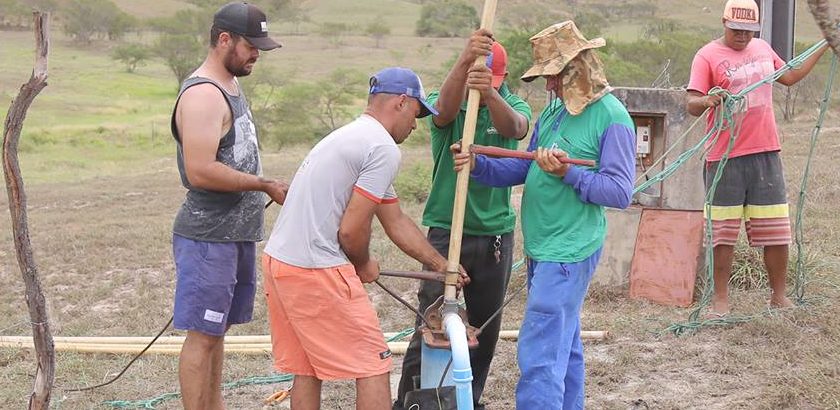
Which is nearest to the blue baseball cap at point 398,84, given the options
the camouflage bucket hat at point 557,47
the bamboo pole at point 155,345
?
the camouflage bucket hat at point 557,47

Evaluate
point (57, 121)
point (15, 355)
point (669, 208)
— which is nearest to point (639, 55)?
point (57, 121)

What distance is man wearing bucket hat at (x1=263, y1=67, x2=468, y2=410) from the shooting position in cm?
378

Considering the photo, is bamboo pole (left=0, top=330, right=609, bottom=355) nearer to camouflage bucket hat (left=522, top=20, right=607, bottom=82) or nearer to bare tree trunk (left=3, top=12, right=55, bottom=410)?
bare tree trunk (left=3, top=12, right=55, bottom=410)

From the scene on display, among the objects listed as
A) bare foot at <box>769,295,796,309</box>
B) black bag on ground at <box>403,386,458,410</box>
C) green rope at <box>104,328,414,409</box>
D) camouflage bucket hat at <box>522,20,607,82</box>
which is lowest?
green rope at <box>104,328,414,409</box>

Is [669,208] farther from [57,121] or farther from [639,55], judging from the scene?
[57,121]

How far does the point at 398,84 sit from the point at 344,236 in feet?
2.01

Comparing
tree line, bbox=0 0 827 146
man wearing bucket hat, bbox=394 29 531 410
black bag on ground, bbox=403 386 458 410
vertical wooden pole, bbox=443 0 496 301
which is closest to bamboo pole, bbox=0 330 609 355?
man wearing bucket hat, bbox=394 29 531 410

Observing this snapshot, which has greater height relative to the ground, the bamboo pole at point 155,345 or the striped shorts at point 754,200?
the striped shorts at point 754,200

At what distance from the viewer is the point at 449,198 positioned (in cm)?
453

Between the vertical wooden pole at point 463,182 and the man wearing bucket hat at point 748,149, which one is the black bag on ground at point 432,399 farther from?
the man wearing bucket hat at point 748,149

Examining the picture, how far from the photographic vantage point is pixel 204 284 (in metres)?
4.21

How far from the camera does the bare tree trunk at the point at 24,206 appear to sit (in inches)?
145

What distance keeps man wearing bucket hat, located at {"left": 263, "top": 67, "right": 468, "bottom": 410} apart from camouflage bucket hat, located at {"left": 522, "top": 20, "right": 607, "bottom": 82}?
48 cm

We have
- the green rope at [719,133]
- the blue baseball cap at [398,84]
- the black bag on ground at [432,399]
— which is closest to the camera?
the blue baseball cap at [398,84]
